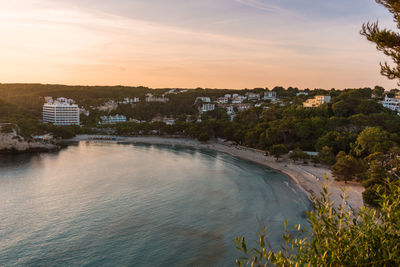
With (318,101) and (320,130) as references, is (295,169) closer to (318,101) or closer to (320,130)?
(320,130)

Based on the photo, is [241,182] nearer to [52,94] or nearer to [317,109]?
[317,109]

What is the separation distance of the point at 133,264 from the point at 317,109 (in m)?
41.1

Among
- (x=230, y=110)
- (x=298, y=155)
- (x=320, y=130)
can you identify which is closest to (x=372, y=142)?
(x=298, y=155)

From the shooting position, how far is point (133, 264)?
13617 millimetres

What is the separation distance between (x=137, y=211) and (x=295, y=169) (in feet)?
61.7

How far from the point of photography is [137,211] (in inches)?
795

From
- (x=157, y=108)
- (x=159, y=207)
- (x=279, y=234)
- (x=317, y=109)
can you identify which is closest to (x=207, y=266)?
(x=279, y=234)

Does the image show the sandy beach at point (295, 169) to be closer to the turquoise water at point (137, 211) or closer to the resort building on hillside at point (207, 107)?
the turquoise water at point (137, 211)

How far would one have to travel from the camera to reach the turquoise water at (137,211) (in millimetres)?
14617

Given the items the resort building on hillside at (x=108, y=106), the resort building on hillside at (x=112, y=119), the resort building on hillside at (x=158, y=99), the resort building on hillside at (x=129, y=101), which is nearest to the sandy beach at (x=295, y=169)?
the resort building on hillside at (x=112, y=119)

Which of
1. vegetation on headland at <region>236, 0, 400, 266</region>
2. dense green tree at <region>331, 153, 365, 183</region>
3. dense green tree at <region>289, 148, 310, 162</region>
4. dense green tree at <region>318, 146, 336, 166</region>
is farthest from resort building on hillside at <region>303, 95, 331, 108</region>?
vegetation on headland at <region>236, 0, 400, 266</region>

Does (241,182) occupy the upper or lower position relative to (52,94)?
lower

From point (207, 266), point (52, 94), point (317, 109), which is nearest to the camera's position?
point (207, 266)

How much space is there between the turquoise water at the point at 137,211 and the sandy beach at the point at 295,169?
144 centimetres
